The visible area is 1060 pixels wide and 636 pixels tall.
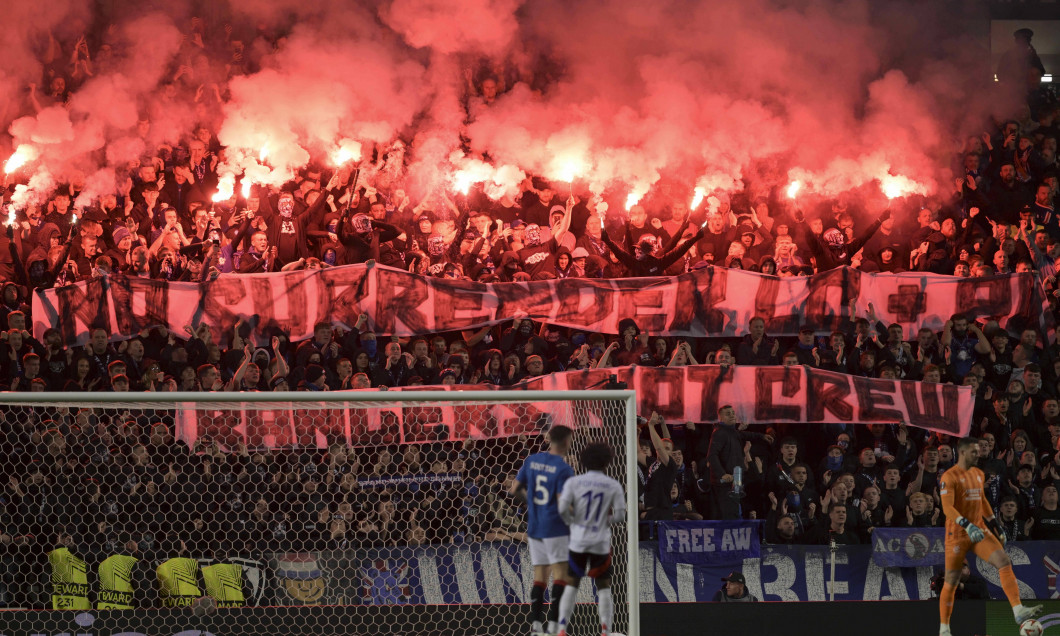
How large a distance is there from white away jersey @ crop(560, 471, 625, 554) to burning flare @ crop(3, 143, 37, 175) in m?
8.50

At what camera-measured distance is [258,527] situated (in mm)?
8758

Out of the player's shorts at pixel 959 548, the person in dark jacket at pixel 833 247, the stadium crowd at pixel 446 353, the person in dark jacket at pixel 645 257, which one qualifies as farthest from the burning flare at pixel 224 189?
the player's shorts at pixel 959 548

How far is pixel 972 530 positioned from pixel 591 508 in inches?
113

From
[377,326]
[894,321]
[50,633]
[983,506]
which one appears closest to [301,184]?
[377,326]

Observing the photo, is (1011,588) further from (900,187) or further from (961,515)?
(900,187)

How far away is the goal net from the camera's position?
8.35 metres

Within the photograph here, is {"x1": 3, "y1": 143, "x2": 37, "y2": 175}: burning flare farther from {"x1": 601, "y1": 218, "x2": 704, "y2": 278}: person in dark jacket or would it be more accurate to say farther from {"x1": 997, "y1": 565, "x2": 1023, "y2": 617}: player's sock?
{"x1": 997, "y1": 565, "x2": 1023, "y2": 617}: player's sock

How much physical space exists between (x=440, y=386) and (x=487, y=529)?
1562 mm

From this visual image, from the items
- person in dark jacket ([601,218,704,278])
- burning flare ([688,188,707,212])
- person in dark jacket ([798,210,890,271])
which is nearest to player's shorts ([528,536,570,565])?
person in dark jacket ([601,218,704,278])

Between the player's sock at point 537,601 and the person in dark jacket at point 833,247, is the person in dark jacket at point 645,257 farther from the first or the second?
the player's sock at point 537,601

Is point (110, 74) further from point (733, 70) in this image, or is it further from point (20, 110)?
point (733, 70)

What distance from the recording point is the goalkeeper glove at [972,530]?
7.74 m

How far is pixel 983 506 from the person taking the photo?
8.19 metres

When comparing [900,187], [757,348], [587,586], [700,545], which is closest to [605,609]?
[587,586]
